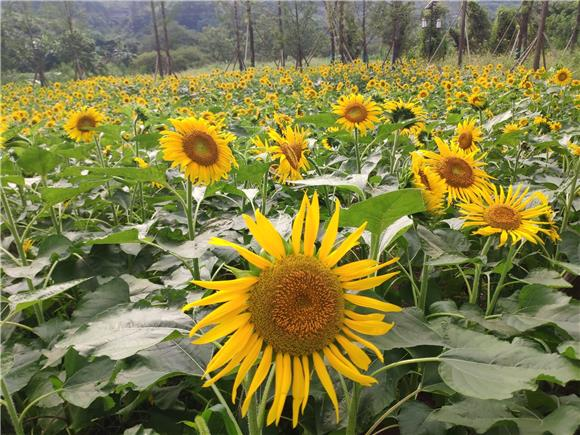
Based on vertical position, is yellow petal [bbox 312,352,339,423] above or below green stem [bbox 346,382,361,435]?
above

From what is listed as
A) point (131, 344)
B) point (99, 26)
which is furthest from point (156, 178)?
point (99, 26)

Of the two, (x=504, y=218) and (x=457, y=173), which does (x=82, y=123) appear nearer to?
(x=457, y=173)

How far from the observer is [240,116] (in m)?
4.92

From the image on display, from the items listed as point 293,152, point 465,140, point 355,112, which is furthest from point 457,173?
point 355,112

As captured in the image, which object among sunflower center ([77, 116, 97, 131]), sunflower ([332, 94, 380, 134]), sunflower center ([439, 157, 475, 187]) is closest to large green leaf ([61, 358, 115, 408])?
sunflower center ([439, 157, 475, 187])

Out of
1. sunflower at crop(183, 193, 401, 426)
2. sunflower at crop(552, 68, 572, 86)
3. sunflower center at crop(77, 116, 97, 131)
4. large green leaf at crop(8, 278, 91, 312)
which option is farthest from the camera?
sunflower at crop(552, 68, 572, 86)

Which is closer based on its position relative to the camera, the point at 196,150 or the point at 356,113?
the point at 196,150

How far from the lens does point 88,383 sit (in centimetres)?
102

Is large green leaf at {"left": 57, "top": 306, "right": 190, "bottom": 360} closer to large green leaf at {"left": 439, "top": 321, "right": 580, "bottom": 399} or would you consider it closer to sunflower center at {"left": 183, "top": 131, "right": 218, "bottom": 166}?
large green leaf at {"left": 439, "top": 321, "right": 580, "bottom": 399}

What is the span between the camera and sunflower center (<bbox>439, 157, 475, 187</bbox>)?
1405mm

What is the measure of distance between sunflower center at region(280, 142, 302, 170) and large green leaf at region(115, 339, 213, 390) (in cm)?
82

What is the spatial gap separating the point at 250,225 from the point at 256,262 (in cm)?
6

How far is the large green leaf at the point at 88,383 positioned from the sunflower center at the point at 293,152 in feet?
2.85

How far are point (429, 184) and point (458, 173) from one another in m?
0.22
